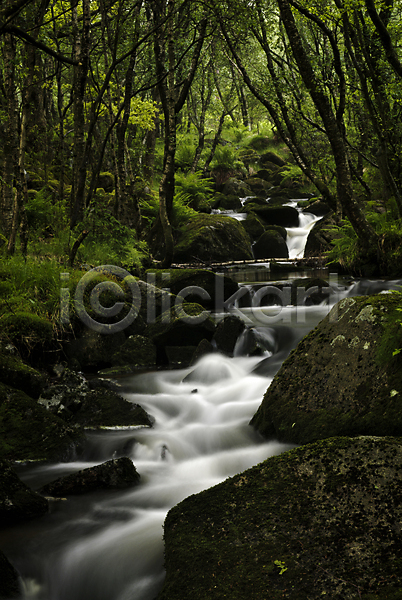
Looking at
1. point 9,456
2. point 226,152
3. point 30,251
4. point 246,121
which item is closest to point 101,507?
point 9,456

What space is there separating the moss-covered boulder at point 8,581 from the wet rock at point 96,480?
0.93 meters

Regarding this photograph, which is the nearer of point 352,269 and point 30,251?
point 30,251

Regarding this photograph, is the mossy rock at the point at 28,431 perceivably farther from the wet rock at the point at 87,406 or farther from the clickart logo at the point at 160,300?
the clickart logo at the point at 160,300

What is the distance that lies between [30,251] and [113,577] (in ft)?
22.0

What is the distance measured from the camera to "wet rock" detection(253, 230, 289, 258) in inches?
627

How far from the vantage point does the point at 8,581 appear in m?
2.50

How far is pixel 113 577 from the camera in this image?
286cm

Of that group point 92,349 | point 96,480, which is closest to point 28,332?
point 92,349

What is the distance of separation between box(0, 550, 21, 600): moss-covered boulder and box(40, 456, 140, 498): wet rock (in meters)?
0.93

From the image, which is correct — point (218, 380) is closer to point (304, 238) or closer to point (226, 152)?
point (304, 238)

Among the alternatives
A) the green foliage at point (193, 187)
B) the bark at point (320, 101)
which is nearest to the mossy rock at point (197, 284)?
the bark at point (320, 101)

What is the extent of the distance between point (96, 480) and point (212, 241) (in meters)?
11.6

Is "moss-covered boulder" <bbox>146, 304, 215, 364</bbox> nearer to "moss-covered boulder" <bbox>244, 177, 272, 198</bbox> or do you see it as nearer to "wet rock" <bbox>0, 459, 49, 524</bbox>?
"wet rock" <bbox>0, 459, 49, 524</bbox>

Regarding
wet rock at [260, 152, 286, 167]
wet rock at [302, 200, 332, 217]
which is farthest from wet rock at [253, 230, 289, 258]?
wet rock at [260, 152, 286, 167]
